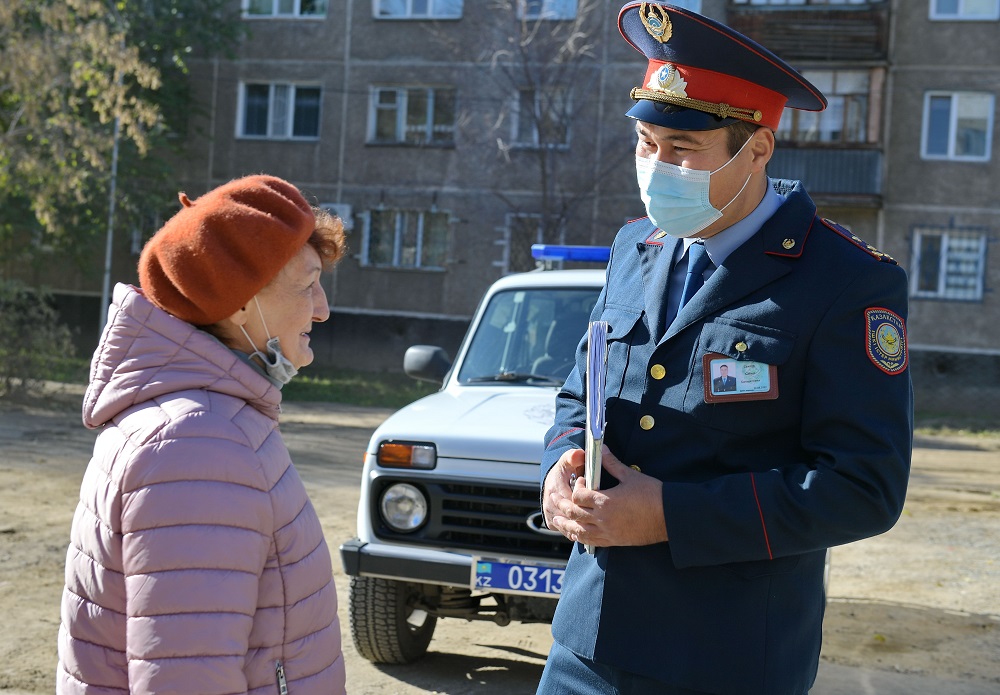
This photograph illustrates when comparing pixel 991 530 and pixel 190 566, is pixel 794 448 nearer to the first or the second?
pixel 190 566

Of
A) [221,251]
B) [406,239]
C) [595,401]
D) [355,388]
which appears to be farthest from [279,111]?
[595,401]

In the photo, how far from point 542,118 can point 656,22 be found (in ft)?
76.4

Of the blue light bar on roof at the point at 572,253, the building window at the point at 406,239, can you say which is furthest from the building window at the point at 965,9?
the blue light bar on roof at the point at 572,253

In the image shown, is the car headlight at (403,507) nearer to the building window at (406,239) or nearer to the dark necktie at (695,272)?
the dark necktie at (695,272)

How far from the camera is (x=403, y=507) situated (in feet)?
17.3

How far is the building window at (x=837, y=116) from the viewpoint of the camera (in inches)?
974

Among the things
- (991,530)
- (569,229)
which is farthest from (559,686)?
(569,229)

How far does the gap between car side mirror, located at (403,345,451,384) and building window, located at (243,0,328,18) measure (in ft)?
76.3

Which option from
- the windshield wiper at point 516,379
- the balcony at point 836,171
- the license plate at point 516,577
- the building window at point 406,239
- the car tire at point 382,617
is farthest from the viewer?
the building window at point 406,239

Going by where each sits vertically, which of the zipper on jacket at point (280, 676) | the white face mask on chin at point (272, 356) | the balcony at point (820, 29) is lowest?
the zipper on jacket at point (280, 676)

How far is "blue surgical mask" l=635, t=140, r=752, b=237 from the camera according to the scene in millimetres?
2424

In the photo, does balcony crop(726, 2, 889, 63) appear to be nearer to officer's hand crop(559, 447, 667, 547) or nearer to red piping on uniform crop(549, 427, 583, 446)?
red piping on uniform crop(549, 427, 583, 446)

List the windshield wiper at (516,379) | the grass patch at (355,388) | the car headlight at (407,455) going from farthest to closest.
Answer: the grass patch at (355,388), the windshield wiper at (516,379), the car headlight at (407,455)

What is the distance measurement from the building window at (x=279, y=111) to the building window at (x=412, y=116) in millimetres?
1557
